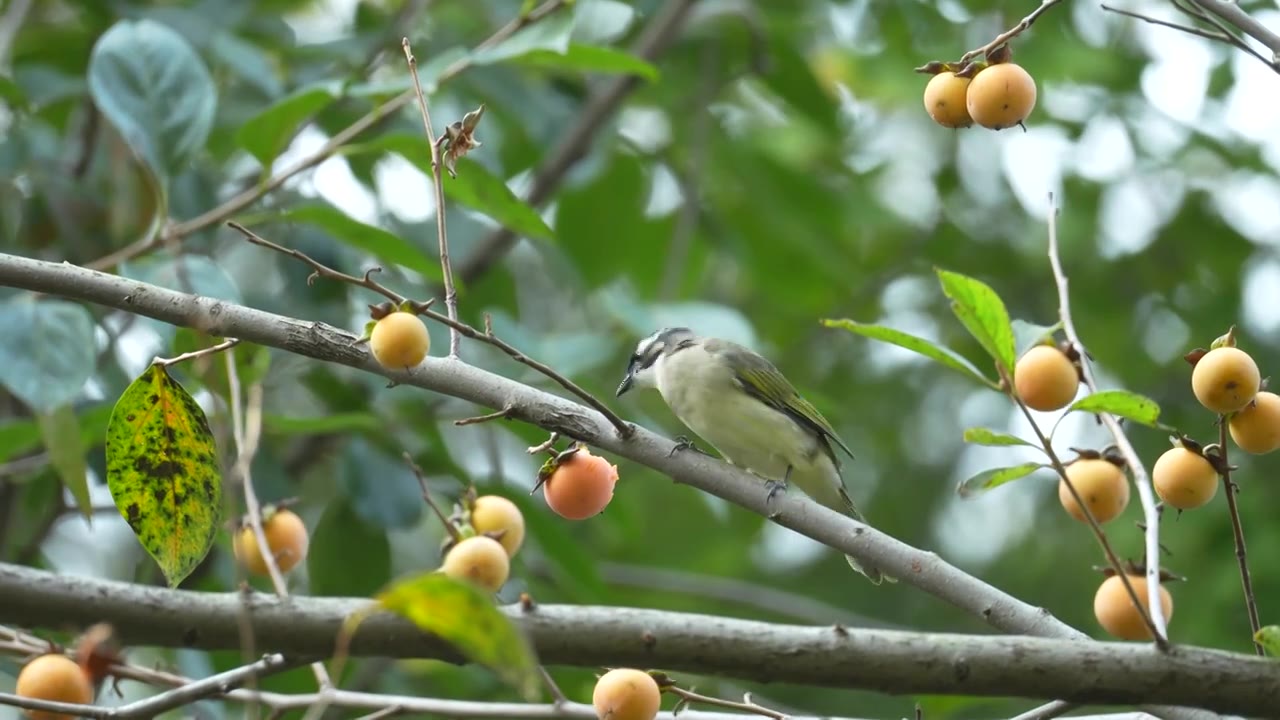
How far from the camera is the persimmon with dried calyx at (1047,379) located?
2.39m

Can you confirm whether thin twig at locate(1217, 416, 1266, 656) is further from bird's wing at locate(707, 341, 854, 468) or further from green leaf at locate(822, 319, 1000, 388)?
bird's wing at locate(707, 341, 854, 468)

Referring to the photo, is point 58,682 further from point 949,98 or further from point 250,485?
point 949,98

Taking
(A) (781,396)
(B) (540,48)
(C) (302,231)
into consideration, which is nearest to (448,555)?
(B) (540,48)

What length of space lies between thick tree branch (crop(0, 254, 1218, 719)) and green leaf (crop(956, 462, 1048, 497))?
254 millimetres

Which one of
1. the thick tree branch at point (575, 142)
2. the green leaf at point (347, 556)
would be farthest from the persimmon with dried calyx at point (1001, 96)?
the thick tree branch at point (575, 142)

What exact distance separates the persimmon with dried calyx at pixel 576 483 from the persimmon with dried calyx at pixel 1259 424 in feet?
3.75

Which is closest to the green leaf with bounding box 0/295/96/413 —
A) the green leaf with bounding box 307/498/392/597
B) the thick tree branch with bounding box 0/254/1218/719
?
the thick tree branch with bounding box 0/254/1218/719

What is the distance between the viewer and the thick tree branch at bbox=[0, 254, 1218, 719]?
221 centimetres

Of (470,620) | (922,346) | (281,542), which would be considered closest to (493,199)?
(281,542)

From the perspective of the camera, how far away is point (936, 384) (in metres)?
8.26

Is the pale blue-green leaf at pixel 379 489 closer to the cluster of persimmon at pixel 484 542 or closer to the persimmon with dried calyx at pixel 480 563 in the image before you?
the cluster of persimmon at pixel 484 542

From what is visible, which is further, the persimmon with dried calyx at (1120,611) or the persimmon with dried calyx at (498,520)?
the persimmon with dried calyx at (498,520)

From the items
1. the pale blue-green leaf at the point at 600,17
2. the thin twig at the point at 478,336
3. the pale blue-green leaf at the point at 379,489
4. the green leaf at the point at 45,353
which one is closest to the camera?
the thin twig at the point at 478,336

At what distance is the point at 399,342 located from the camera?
222 centimetres
